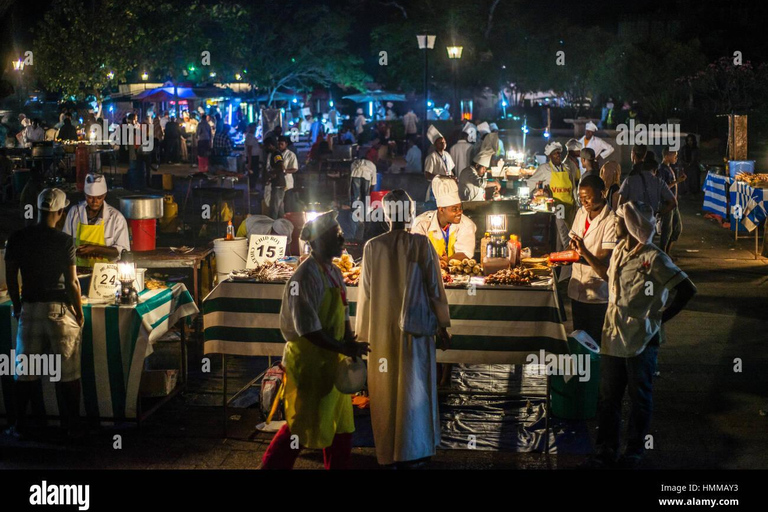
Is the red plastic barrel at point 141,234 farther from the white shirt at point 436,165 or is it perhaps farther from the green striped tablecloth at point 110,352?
the white shirt at point 436,165

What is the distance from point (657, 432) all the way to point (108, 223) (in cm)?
515

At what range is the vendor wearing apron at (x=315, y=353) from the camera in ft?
17.3

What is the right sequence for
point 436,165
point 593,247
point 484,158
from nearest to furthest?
1. point 593,247
2. point 484,158
3. point 436,165

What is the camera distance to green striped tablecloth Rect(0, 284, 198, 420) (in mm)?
6898

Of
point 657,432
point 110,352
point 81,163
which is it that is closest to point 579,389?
point 657,432

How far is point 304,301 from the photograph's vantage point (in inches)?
204

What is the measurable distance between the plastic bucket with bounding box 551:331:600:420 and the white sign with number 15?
2828 millimetres

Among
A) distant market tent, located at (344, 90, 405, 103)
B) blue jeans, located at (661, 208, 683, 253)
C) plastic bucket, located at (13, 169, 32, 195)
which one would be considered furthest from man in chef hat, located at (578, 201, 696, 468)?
distant market tent, located at (344, 90, 405, 103)

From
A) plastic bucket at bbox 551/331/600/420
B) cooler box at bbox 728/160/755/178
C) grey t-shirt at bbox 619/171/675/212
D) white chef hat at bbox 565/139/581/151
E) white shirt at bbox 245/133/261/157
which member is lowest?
plastic bucket at bbox 551/331/600/420

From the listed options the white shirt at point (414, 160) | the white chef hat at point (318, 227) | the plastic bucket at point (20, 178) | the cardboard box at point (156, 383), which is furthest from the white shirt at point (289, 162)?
the white chef hat at point (318, 227)

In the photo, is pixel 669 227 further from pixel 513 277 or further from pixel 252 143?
pixel 252 143

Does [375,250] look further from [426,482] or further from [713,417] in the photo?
[713,417]

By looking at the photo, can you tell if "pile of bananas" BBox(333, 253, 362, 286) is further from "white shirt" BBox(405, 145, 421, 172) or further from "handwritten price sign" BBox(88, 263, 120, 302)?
"white shirt" BBox(405, 145, 421, 172)

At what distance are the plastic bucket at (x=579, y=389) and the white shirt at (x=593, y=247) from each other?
0.35 m
